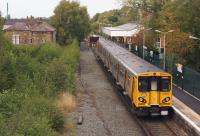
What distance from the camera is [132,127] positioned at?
23016 millimetres

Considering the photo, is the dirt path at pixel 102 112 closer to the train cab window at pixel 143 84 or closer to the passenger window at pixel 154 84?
the train cab window at pixel 143 84

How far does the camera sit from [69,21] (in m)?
76.0

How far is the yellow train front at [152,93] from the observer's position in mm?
23578

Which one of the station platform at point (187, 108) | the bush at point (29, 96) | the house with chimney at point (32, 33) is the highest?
the house with chimney at point (32, 33)

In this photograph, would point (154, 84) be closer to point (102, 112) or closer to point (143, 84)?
point (143, 84)

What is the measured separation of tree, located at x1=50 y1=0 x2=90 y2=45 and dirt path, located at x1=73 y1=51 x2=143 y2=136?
35.4 m

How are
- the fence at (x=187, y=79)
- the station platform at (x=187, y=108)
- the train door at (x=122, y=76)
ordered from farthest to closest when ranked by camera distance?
the fence at (x=187, y=79) < the train door at (x=122, y=76) < the station platform at (x=187, y=108)

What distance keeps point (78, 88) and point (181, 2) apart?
12.1 meters

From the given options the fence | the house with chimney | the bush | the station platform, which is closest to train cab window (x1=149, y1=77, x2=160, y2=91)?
the station platform

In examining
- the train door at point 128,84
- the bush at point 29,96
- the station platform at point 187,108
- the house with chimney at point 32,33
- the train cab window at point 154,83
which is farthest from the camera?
the house with chimney at point 32,33

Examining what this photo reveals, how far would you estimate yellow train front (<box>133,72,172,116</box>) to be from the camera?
77.4ft

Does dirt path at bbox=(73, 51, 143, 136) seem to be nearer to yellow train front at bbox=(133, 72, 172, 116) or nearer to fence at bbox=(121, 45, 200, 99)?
yellow train front at bbox=(133, 72, 172, 116)

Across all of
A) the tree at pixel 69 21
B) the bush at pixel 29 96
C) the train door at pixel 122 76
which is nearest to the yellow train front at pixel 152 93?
the bush at pixel 29 96

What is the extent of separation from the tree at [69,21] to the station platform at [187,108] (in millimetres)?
43823
